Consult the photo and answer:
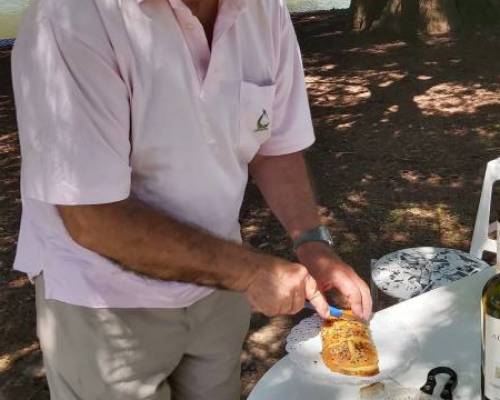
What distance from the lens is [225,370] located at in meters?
2.07

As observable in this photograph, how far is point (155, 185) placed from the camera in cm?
163

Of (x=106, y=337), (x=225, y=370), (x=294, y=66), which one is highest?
(x=294, y=66)

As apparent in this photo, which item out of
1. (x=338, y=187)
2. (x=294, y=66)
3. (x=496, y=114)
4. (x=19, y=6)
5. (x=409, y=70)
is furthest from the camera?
Answer: (x=19, y=6)

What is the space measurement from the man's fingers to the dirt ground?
1933 mm

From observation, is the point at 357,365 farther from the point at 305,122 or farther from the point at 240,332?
the point at 305,122

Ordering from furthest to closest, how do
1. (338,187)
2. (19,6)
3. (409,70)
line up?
(19,6) → (409,70) → (338,187)

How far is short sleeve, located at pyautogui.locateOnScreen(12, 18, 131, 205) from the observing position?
55.1 inches

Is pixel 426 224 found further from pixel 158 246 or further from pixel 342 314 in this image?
pixel 158 246

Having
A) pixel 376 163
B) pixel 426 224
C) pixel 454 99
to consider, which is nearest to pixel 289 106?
pixel 426 224

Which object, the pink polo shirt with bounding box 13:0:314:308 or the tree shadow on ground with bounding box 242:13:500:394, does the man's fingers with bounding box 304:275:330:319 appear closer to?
the pink polo shirt with bounding box 13:0:314:308

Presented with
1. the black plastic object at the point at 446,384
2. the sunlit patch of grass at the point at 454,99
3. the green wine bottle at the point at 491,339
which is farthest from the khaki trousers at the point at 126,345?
the sunlit patch of grass at the point at 454,99

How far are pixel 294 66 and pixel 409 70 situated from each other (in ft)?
21.5

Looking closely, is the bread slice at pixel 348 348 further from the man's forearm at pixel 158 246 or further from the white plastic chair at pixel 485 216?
the white plastic chair at pixel 485 216

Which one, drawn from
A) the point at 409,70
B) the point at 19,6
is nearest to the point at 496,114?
the point at 409,70
